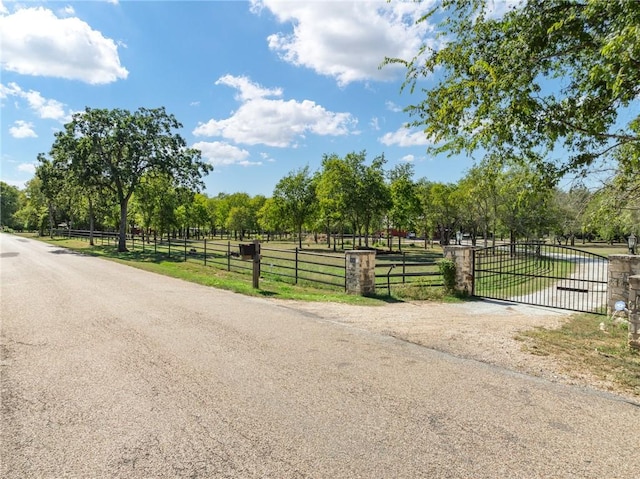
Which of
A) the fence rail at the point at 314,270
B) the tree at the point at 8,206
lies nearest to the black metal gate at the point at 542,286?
the fence rail at the point at 314,270

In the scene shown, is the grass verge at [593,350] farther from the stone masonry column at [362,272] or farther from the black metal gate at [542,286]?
the stone masonry column at [362,272]

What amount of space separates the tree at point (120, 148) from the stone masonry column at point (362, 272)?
20671 mm

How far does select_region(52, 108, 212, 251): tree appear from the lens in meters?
26.0

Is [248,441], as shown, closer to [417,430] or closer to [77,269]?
[417,430]

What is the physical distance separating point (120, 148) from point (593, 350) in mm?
29192

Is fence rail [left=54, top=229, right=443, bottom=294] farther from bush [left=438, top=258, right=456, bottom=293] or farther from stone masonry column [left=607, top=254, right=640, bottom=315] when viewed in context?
stone masonry column [left=607, top=254, right=640, bottom=315]

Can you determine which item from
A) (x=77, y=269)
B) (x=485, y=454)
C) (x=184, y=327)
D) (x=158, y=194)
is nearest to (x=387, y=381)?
(x=485, y=454)

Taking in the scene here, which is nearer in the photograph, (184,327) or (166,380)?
(166,380)

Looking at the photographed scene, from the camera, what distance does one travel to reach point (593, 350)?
5.79 meters

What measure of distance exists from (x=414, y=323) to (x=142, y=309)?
18.2ft

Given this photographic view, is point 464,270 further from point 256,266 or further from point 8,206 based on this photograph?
point 8,206

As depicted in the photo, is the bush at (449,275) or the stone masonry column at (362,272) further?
the bush at (449,275)

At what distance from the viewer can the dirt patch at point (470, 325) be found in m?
5.06

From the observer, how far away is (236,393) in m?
3.98
